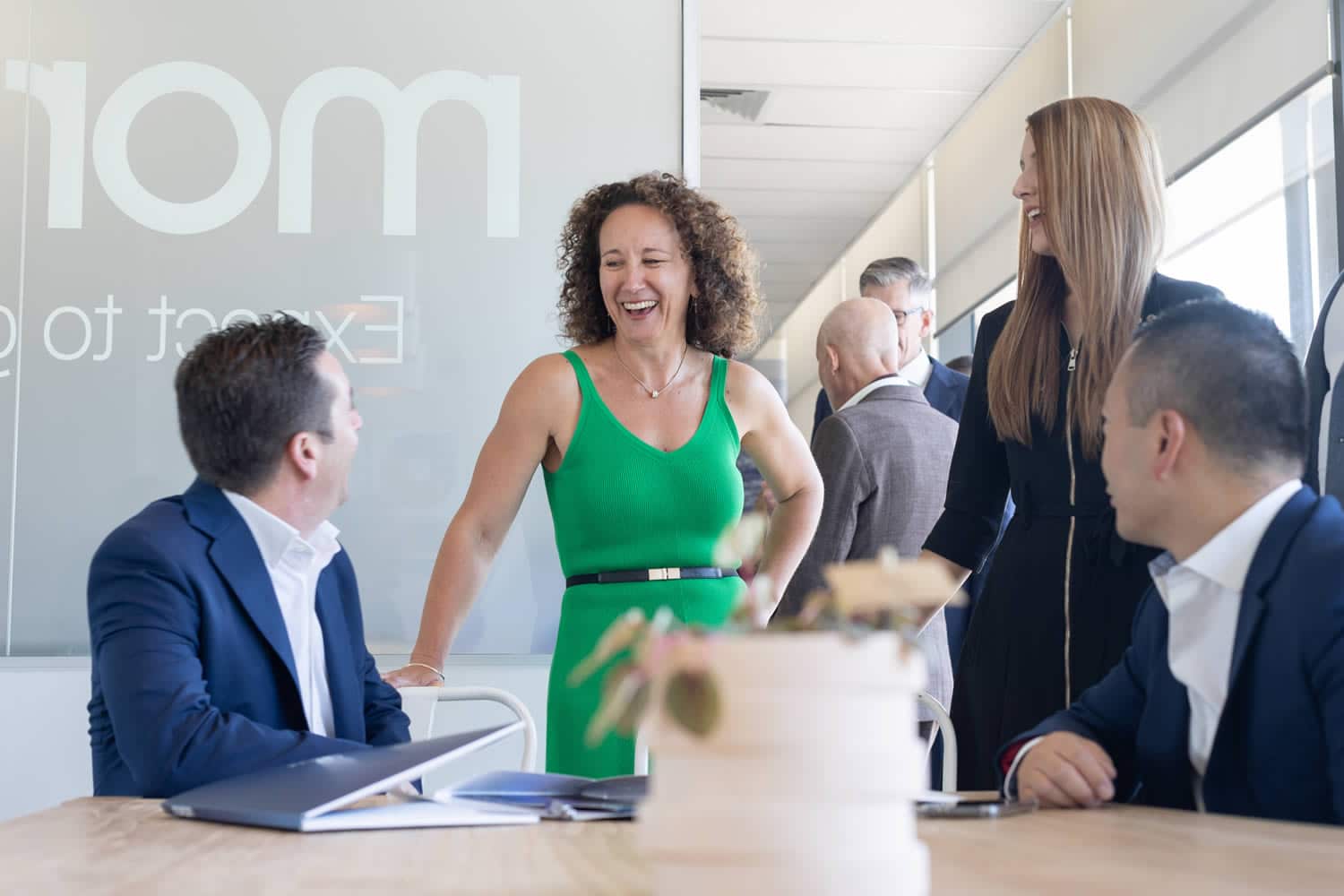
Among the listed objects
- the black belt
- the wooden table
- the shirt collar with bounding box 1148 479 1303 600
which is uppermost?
the shirt collar with bounding box 1148 479 1303 600

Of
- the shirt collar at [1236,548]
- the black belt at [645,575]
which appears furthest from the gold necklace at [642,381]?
the shirt collar at [1236,548]

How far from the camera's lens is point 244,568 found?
1.64m

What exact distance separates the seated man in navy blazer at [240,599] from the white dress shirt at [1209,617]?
2.77 feet

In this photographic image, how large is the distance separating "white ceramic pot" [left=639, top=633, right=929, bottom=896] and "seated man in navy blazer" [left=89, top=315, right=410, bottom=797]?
2.96 feet

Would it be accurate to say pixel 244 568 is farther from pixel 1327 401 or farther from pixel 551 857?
pixel 1327 401

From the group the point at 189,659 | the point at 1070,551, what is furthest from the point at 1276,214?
the point at 189,659

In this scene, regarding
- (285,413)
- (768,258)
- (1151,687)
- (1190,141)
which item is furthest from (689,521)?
(768,258)

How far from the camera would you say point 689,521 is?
2.40 metres

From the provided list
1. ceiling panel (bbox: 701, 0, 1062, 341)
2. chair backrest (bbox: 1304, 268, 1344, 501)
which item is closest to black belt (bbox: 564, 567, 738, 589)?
chair backrest (bbox: 1304, 268, 1344, 501)

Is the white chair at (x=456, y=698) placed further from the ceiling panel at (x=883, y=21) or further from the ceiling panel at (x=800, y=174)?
the ceiling panel at (x=800, y=174)

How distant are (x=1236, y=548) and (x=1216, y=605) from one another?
0.06m

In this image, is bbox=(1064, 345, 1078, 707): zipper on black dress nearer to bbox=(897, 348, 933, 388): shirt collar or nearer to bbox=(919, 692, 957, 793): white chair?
bbox=(919, 692, 957, 793): white chair

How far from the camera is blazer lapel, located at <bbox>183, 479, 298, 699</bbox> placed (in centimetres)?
162

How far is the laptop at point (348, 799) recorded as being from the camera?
3.59ft
